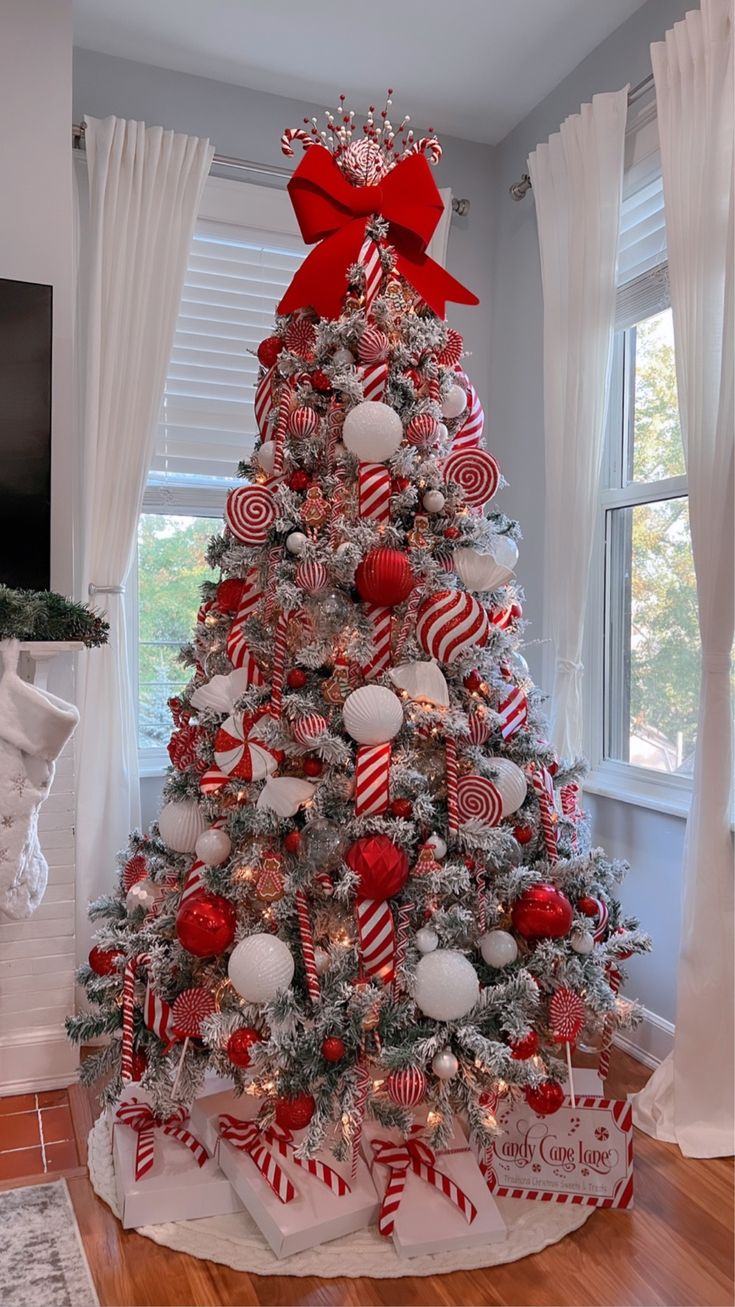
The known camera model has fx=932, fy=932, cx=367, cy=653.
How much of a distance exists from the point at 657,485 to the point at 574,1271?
6.13 feet

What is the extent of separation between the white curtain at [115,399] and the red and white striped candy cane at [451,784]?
1.24 metres

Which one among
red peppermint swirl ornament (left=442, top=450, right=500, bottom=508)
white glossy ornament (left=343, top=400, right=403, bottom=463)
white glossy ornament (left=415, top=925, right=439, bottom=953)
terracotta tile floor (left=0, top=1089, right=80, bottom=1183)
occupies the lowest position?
terracotta tile floor (left=0, top=1089, right=80, bottom=1183)

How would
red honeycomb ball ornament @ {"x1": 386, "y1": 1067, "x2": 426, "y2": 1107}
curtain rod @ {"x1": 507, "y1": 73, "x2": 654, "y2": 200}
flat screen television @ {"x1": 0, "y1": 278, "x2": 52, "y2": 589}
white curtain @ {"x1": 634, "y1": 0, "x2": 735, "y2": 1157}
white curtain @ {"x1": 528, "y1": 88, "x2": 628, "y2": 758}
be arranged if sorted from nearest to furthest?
red honeycomb ball ornament @ {"x1": 386, "y1": 1067, "x2": 426, "y2": 1107}, white curtain @ {"x1": 634, "y1": 0, "x2": 735, "y2": 1157}, flat screen television @ {"x1": 0, "y1": 278, "x2": 52, "y2": 589}, curtain rod @ {"x1": 507, "y1": 73, "x2": 654, "y2": 200}, white curtain @ {"x1": 528, "y1": 88, "x2": 628, "y2": 758}

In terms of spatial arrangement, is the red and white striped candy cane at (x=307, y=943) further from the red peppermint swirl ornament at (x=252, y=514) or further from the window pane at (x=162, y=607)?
the window pane at (x=162, y=607)

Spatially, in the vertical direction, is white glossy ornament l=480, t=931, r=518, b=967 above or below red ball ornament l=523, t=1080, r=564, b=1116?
above

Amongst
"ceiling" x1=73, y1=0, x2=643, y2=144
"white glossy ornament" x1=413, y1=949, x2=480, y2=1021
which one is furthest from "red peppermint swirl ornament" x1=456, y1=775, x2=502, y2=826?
"ceiling" x1=73, y1=0, x2=643, y2=144

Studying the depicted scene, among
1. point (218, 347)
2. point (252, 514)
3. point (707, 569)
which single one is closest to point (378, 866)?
point (252, 514)

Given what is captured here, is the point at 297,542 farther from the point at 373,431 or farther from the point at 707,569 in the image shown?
the point at 707,569

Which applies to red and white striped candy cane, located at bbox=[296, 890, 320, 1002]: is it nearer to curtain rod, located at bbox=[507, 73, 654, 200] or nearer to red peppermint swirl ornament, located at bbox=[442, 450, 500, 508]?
red peppermint swirl ornament, located at bbox=[442, 450, 500, 508]

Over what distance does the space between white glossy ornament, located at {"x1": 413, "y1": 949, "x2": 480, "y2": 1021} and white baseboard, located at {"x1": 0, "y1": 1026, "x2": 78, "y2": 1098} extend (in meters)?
1.19

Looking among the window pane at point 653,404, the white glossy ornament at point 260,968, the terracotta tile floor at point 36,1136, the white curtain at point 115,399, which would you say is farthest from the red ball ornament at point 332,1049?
the window pane at point 653,404

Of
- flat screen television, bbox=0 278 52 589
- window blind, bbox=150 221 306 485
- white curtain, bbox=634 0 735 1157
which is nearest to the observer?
white curtain, bbox=634 0 735 1157

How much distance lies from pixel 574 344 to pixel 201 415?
3.76 ft

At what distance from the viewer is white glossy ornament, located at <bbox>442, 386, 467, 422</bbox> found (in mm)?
1958
